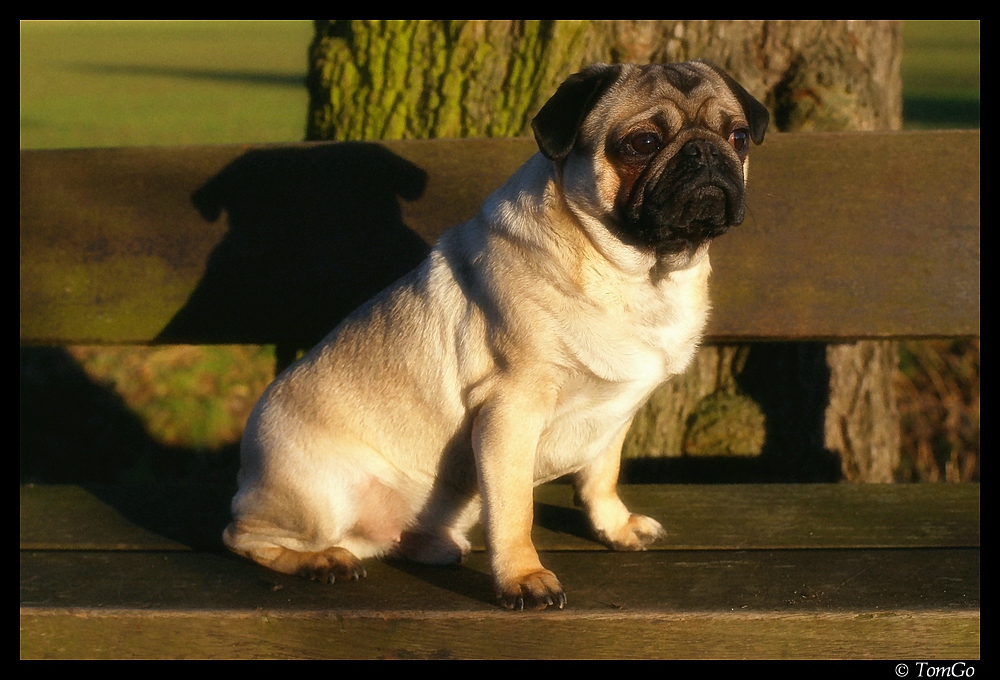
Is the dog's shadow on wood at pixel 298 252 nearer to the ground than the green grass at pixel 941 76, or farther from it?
nearer to the ground

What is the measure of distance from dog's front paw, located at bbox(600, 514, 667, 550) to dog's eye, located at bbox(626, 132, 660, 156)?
0.94m

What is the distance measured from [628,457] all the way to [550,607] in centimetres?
148

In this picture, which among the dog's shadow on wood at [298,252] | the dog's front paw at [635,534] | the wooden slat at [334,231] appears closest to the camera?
the dog's front paw at [635,534]

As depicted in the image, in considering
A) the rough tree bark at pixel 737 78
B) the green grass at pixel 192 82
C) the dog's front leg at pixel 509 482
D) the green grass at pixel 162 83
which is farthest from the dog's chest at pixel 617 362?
the green grass at pixel 162 83

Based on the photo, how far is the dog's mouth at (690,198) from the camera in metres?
2.10

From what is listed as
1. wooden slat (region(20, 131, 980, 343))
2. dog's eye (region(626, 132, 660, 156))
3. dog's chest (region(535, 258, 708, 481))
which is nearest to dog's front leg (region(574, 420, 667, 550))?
dog's chest (region(535, 258, 708, 481))

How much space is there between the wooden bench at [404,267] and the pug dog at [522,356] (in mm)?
159

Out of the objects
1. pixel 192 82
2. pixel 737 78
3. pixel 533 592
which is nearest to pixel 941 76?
pixel 192 82

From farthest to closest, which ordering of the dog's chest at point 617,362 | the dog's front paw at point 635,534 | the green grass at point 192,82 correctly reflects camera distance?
the green grass at point 192,82 → the dog's front paw at point 635,534 → the dog's chest at point 617,362

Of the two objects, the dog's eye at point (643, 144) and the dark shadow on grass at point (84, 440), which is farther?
the dark shadow on grass at point (84, 440)

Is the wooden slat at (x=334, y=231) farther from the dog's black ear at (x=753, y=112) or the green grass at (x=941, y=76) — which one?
the green grass at (x=941, y=76)

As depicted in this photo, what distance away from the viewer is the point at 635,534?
2484 millimetres
